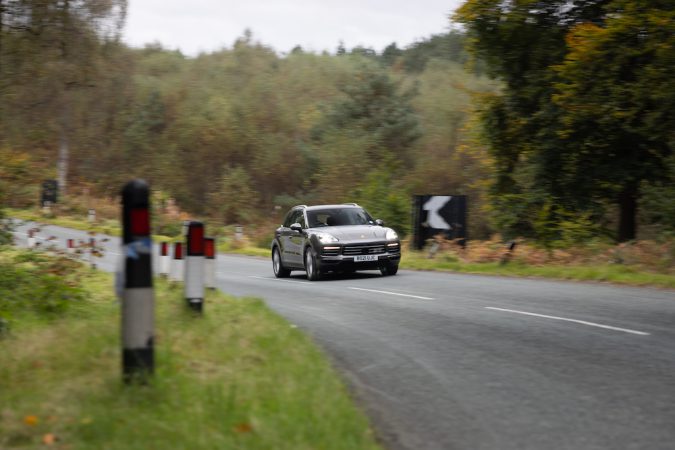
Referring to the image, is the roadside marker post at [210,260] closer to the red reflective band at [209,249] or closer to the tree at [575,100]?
the red reflective band at [209,249]

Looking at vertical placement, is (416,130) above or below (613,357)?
above

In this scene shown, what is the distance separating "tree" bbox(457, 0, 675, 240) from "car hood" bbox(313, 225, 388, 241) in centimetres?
488

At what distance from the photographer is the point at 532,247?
24.7m

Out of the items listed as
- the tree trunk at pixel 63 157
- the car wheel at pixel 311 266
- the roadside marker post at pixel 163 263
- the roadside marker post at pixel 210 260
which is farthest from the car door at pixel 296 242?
the tree trunk at pixel 63 157

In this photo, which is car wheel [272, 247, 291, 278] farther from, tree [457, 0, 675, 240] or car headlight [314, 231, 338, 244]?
tree [457, 0, 675, 240]

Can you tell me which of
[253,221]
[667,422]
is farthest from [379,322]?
[253,221]

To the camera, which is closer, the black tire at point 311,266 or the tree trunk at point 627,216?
the black tire at point 311,266

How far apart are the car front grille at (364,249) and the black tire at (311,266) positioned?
2.41 feet

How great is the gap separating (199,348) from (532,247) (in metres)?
18.0

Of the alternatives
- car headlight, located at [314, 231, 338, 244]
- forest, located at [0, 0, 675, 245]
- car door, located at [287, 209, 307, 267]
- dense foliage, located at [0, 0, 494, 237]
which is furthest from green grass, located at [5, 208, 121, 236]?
car headlight, located at [314, 231, 338, 244]

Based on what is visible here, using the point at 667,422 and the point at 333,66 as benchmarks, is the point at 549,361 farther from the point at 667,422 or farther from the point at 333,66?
the point at 333,66

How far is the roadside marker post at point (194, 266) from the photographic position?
944 centimetres

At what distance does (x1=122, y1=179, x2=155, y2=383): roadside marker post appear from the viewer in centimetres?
561

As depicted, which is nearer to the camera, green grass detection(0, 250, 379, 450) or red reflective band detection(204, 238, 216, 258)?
green grass detection(0, 250, 379, 450)
